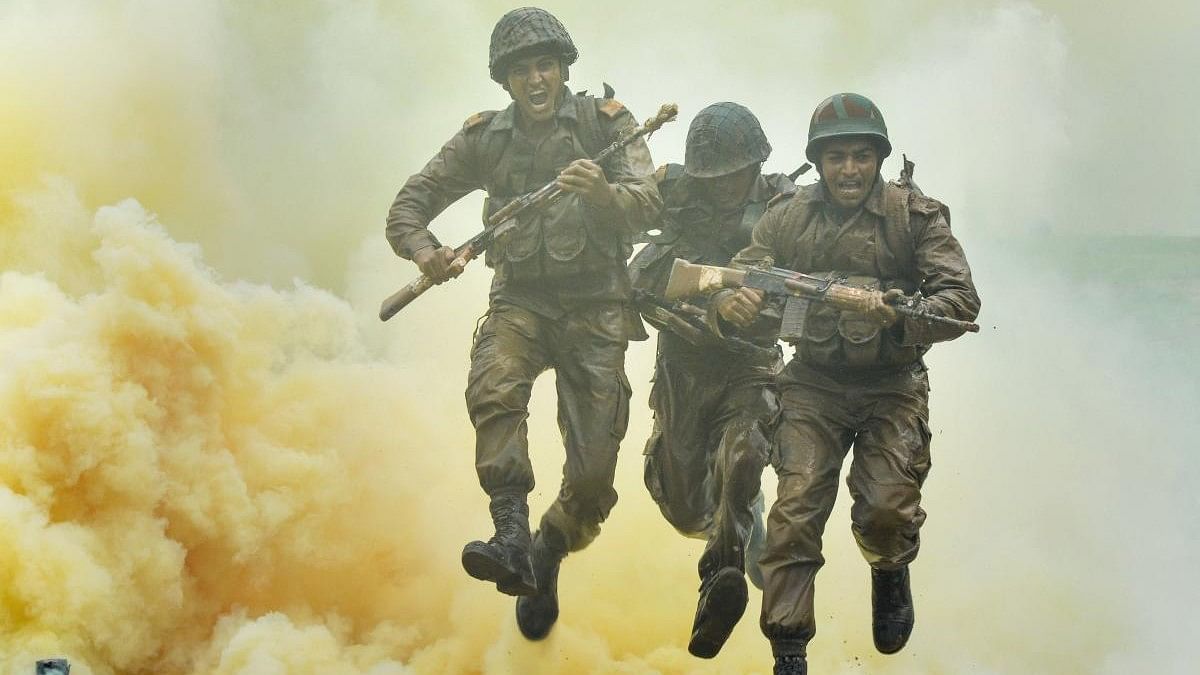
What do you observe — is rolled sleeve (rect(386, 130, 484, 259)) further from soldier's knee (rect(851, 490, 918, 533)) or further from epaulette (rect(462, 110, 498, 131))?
soldier's knee (rect(851, 490, 918, 533))

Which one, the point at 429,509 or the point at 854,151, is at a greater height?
the point at 429,509

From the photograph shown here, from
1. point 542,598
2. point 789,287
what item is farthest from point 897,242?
point 542,598

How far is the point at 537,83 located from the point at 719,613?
9.57 feet

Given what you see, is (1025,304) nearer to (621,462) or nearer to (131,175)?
(621,462)

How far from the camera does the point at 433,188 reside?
10.1 metres

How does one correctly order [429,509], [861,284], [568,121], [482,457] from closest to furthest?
1. [861,284]
2. [482,457]
3. [568,121]
4. [429,509]

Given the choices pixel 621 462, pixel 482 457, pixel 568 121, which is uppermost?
pixel 621 462

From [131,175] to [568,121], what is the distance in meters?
5.24

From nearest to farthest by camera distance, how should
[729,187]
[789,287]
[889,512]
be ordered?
1. [889,512]
2. [789,287]
3. [729,187]

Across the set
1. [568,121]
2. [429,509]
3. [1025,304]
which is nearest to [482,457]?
[568,121]

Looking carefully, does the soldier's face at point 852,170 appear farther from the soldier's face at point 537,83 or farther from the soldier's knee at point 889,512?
the soldier's face at point 537,83

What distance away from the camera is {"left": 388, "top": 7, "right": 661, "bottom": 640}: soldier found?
9781 millimetres

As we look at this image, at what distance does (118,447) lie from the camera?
525 inches

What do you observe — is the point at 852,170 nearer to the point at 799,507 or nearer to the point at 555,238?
the point at 799,507
